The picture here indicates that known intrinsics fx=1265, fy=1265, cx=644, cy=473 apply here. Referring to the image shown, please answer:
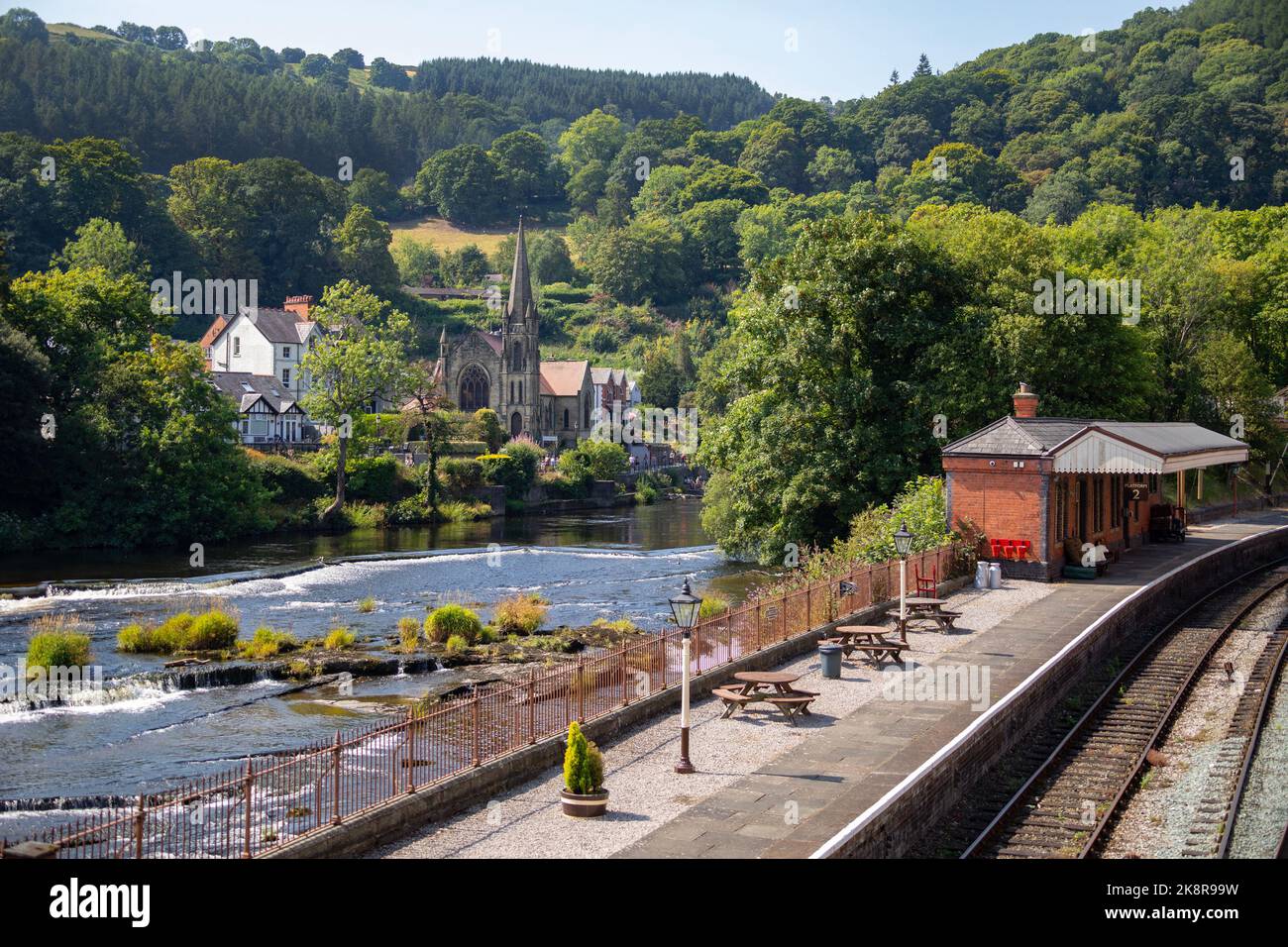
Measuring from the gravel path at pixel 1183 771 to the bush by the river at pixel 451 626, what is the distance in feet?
67.3

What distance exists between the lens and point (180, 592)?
1875 inches

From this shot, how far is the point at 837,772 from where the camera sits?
64.1 ft

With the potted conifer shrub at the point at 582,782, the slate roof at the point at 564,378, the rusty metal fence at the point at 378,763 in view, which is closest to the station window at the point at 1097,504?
the rusty metal fence at the point at 378,763

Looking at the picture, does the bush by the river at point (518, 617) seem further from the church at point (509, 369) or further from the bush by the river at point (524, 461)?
the church at point (509, 369)

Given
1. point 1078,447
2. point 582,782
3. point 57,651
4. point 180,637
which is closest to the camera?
point 582,782

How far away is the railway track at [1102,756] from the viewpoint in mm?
18984

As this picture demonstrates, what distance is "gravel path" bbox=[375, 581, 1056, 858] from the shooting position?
16.1 m

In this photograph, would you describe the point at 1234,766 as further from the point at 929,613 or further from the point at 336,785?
the point at 336,785

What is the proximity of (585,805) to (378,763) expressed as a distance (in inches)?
166

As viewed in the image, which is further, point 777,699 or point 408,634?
point 408,634

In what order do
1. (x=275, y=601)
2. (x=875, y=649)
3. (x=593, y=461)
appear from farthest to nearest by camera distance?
(x=593, y=461)
(x=275, y=601)
(x=875, y=649)

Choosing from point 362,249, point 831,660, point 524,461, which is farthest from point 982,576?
point 362,249

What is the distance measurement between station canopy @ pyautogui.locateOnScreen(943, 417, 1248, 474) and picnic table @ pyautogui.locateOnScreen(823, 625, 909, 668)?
11.9m

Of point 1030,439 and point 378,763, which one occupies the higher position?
point 1030,439
